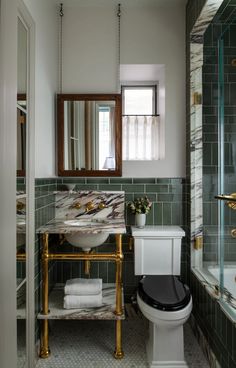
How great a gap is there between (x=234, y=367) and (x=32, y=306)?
48.6 inches

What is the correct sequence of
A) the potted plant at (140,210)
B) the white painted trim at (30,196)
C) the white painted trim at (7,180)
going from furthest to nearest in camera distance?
1. the potted plant at (140,210)
2. the white painted trim at (30,196)
3. the white painted trim at (7,180)

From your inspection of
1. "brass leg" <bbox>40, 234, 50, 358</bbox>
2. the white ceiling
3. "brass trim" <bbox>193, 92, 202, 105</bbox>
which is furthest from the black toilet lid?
the white ceiling

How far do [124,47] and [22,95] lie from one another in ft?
4.25

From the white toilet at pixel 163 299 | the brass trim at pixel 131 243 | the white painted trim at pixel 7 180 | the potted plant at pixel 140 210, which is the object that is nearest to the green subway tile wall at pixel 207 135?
the white toilet at pixel 163 299

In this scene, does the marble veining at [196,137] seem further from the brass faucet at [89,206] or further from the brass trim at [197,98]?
the brass faucet at [89,206]

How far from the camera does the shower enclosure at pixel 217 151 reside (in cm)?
214

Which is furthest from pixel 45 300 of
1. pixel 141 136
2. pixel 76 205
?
pixel 141 136

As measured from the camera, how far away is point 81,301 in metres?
2.04

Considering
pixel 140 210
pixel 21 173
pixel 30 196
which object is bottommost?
pixel 140 210

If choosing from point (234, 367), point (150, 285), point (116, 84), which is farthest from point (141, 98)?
point (234, 367)

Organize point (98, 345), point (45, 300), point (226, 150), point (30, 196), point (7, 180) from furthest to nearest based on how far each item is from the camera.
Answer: point (226, 150)
point (98, 345)
point (45, 300)
point (30, 196)
point (7, 180)

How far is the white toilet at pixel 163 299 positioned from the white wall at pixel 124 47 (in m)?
0.65

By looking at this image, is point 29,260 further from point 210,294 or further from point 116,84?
point 116,84

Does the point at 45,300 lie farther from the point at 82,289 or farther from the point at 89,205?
the point at 89,205
